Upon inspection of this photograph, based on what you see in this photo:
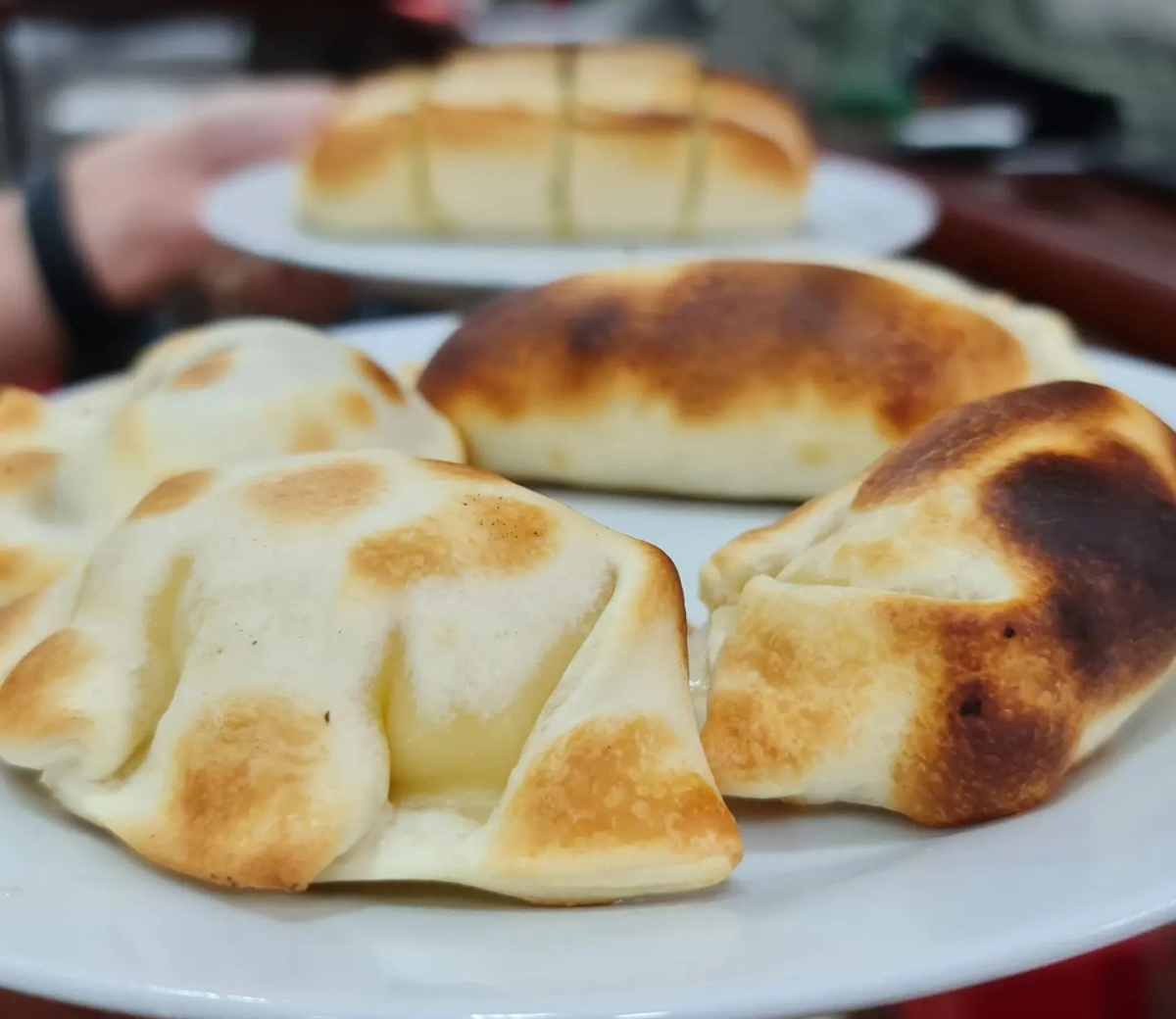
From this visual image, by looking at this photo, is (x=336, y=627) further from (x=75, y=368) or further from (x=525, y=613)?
(x=75, y=368)

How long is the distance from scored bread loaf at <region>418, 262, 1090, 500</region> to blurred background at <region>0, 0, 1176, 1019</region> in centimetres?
33

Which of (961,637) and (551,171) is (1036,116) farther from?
(961,637)

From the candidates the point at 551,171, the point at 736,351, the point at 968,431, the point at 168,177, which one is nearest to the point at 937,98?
the point at 551,171

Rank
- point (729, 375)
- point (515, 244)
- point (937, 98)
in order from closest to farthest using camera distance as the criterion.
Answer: point (729, 375), point (515, 244), point (937, 98)

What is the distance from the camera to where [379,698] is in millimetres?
478

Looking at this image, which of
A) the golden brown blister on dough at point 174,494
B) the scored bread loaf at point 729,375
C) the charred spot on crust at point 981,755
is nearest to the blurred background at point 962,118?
the charred spot on crust at point 981,755

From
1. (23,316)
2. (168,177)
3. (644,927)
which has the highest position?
(644,927)

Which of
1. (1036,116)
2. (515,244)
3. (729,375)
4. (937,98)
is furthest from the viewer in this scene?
(937,98)

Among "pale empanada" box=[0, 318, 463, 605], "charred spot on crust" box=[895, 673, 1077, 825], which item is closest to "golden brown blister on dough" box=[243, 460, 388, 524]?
"pale empanada" box=[0, 318, 463, 605]

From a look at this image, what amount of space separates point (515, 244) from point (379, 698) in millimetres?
970

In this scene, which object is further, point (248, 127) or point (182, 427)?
point (248, 127)

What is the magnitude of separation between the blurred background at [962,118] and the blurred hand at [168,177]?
1.8 inches

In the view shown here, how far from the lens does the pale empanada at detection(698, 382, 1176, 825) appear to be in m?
0.47

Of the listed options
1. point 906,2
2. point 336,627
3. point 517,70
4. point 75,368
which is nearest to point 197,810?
point 336,627
